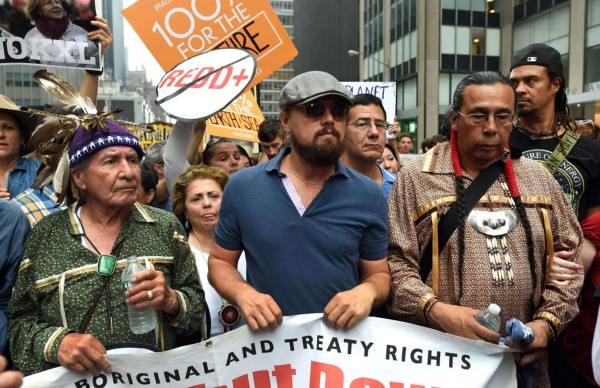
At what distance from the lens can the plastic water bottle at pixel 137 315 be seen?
94.8 inches

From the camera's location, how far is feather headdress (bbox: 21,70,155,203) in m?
2.68

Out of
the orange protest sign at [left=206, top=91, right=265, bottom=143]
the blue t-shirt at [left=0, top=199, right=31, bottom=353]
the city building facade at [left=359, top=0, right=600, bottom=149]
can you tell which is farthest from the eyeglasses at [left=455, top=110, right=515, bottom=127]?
the city building facade at [left=359, top=0, right=600, bottom=149]

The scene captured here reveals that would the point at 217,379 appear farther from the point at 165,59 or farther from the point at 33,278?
the point at 165,59

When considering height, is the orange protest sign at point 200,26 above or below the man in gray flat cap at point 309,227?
above

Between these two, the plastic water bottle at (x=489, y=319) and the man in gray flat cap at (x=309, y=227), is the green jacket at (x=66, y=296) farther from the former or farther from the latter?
the plastic water bottle at (x=489, y=319)

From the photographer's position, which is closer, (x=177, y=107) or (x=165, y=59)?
(x=177, y=107)

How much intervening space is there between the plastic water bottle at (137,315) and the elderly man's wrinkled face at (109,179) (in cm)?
30

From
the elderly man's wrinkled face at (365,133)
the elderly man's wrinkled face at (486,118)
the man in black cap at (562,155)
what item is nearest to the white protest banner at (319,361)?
the man in black cap at (562,155)

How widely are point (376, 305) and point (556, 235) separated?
920 millimetres

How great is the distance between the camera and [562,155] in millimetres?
3135

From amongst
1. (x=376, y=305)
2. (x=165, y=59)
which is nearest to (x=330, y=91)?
(x=376, y=305)

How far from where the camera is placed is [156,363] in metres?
2.39

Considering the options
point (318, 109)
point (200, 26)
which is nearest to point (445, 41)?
point (200, 26)

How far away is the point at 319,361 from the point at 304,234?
0.57 m
